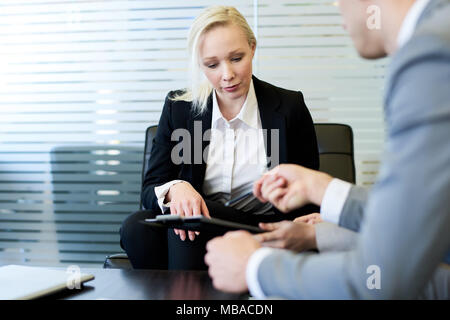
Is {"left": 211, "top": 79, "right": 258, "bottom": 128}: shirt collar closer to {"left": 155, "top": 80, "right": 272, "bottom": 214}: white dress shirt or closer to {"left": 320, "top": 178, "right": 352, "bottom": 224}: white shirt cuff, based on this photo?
{"left": 155, "top": 80, "right": 272, "bottom": 214}: white dress shirt

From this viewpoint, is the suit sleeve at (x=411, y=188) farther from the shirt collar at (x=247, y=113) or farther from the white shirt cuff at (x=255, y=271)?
the shirt collar at (x=247, y=113)

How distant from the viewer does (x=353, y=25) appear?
0.88m

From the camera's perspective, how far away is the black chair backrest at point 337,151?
6.95 feet

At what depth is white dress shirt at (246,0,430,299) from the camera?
766 mm

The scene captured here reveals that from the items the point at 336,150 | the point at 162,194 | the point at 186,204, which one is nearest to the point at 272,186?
the point at 186,204

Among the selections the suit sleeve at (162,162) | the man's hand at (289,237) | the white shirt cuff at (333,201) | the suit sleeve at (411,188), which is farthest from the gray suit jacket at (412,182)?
the suit sleeve at (162,162)

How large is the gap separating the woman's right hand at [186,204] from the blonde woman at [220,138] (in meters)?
0.01

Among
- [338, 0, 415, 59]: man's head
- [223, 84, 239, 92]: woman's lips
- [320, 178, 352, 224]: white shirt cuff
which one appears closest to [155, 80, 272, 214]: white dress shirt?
[223, 84, 239, 92]: woman's lips

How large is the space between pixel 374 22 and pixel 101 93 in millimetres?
2315

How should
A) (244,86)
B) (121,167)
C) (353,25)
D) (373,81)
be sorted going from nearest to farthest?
(353,25)
(244,86)
(373,81)
(121,167)

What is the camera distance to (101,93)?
2920mm
